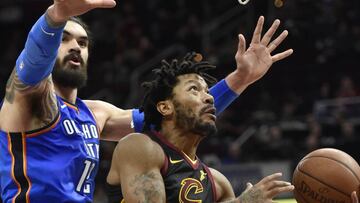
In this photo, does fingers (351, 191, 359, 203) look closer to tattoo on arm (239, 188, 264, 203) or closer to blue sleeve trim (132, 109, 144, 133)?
tattoo on arm (239, 188, 264, 203)

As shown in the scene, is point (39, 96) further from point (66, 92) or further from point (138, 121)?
point (138, 121)

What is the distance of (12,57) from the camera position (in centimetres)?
1401

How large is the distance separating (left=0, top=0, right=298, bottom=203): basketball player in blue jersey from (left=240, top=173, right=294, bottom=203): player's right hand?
93cm

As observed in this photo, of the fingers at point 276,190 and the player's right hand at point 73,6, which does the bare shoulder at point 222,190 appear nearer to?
the fingers at point 276,190

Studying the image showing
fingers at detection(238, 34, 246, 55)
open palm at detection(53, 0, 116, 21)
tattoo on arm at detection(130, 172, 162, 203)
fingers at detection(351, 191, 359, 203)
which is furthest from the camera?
fingers at detection(238, 34, 246, 55)

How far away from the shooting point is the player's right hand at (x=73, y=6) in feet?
10.2

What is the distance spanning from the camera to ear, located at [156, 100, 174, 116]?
12.9ft

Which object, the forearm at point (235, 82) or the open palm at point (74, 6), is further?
the forearm at point (235, 82)

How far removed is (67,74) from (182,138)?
699mm

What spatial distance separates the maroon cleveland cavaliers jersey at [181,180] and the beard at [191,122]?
0.44 ft

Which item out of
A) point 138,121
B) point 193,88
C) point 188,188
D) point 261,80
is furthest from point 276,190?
point 261,80

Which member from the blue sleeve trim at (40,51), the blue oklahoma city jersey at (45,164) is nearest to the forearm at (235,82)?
the blue oklahoma city jersey at (45,164)

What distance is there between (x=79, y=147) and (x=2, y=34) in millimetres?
12664

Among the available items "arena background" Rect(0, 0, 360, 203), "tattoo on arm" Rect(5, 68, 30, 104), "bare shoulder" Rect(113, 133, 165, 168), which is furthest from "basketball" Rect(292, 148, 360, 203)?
"arena background" Rect(0, 0, 360, 203)
